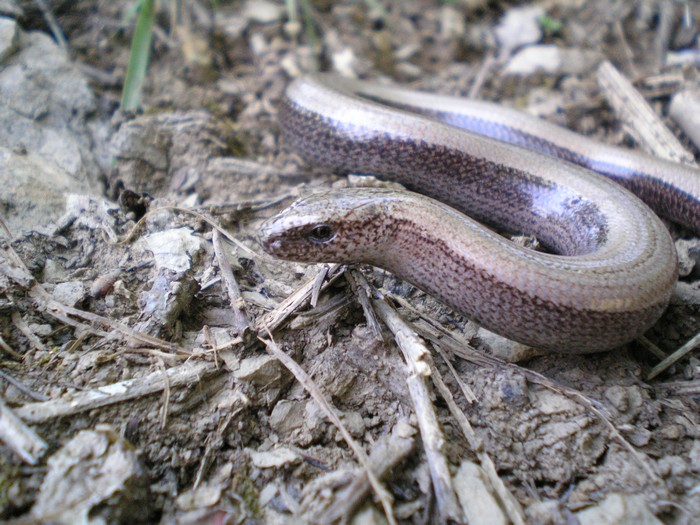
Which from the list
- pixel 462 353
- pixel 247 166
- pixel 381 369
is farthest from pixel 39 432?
pixel 247 166

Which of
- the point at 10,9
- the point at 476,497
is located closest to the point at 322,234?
the point at 476,497

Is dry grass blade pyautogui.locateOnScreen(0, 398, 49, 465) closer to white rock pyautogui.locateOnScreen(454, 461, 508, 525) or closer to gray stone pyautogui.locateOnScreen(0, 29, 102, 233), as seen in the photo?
gray stone pyautogui.locateOnScreen(0, 29, 102, 233)

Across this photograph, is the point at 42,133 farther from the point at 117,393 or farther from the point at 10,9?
the point at 117,393

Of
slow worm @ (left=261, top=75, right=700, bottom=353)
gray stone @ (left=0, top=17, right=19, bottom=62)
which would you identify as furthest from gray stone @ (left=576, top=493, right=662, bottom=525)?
gray stone @ (left=0, top=17, right=19, bottom=62)

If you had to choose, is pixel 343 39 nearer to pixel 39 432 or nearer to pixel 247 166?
pixel 247 166

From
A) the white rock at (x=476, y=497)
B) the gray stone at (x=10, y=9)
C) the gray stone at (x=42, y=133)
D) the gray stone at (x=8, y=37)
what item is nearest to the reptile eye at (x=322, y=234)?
the white rock at (x=476, y=497)
